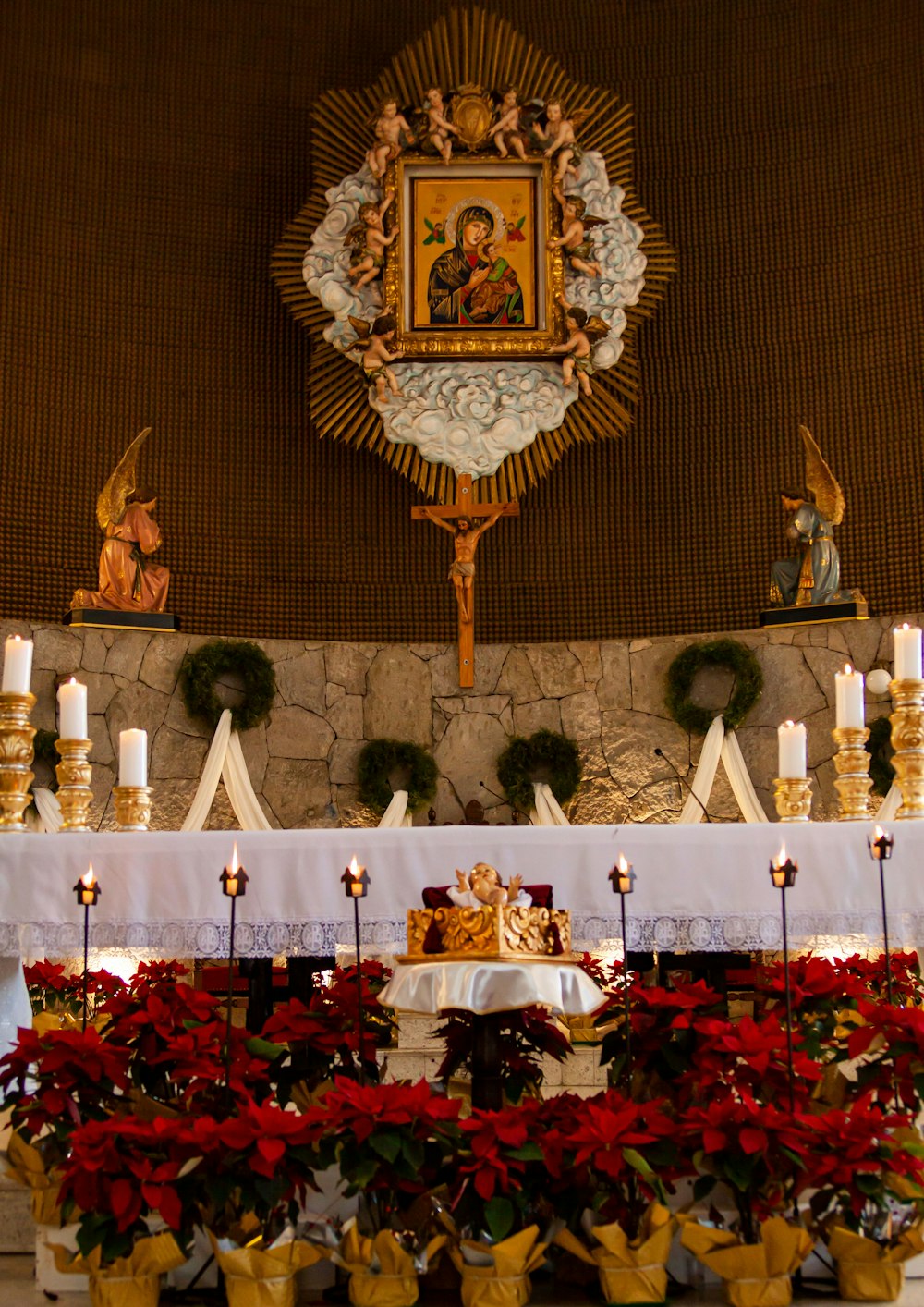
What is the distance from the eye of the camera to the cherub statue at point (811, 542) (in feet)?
31.5

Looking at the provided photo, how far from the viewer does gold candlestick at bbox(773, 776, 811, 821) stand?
5.62m

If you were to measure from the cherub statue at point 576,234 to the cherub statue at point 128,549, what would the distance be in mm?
3038

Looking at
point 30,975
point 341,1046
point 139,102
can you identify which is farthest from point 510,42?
point 341,1046

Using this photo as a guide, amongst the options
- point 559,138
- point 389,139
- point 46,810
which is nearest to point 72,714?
point 46,810

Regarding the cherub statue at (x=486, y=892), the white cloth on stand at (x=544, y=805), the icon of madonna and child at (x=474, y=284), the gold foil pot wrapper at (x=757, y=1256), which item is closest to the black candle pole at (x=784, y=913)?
the gold foil pot wrapper at (x=757, y=1256)

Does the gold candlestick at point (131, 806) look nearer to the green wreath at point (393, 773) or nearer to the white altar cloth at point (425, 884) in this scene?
the white altar cloth at point (425, 884)

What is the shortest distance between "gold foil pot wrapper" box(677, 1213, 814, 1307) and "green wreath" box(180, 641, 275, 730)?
665cm

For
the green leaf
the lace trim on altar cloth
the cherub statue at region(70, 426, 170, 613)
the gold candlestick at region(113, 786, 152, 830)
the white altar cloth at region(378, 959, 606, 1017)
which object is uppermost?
the cherub statue at region(70, 426, 170, 613)

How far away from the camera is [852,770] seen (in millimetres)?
5773

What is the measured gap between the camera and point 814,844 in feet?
15.9

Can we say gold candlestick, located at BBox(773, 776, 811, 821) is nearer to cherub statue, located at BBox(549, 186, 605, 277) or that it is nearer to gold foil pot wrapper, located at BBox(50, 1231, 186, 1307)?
gold foil pot wrapper, located at BBox(50, 1231, 186, 1307)

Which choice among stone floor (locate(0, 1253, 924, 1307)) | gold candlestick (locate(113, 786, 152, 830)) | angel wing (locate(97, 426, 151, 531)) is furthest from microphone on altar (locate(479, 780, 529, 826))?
stone floor (locate(0, 1253, 924, 1307))

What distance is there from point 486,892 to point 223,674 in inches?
239

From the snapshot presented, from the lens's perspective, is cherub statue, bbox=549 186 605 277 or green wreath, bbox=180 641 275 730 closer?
green wreath, bbox=180 641 275 730
